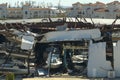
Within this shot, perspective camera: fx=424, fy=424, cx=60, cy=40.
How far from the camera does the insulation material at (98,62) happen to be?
20.5 m

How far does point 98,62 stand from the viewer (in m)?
20.6

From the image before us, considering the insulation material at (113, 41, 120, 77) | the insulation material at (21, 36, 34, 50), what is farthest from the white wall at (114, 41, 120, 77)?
A: the insulation material at (21, 36, 34, 50)

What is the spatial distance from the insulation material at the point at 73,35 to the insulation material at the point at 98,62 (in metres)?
0.57

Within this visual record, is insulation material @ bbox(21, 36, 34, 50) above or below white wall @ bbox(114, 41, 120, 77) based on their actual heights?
above

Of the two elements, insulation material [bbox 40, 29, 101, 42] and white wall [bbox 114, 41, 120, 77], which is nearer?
white wall [bbox 114, 41, 120, 77]

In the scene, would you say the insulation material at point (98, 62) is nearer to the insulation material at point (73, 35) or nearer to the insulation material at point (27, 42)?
the insulation material at point (73, 35)

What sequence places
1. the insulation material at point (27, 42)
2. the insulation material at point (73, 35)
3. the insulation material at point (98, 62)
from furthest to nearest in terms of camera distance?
1. the insulation material at point (73, 35)
2. the insulation material at point (27, 42)
3. the insulation material at point (98, 62)

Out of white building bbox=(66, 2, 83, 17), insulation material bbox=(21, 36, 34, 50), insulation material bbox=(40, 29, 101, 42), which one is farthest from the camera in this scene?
white building bbox=(66, 2, 83, 17)

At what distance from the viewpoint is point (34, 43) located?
21.1 m

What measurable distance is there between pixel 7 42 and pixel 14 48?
3.06ft

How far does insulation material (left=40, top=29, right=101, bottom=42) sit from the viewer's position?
826 inches

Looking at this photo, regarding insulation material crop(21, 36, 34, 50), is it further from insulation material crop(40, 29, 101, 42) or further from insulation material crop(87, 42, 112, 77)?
insulation material crop(87, 42, 112, 77)

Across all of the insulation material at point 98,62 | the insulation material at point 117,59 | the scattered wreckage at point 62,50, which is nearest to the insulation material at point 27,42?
the scattered wreckage at point 62,50

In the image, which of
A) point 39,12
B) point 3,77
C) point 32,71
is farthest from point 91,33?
point 39,12
